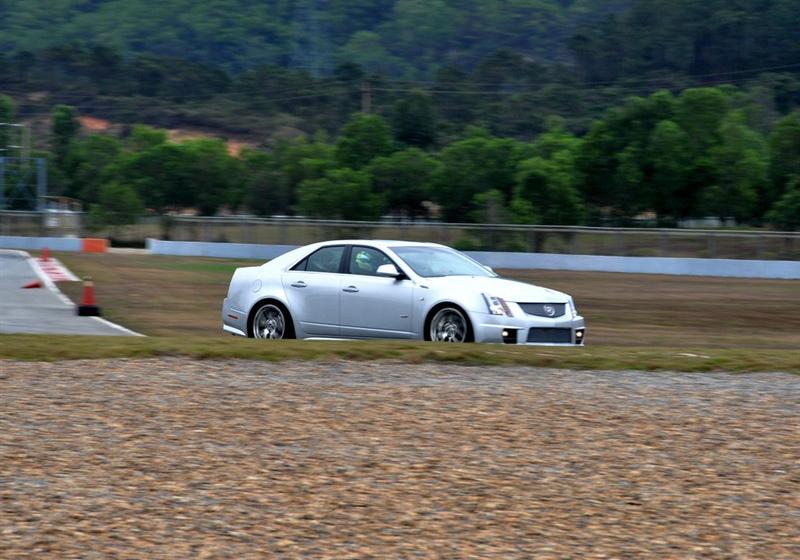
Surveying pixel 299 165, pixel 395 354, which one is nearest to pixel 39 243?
pixel 299 165

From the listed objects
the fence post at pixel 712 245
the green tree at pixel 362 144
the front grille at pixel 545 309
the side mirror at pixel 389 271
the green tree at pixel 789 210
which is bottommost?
the front grille at pixel 545 309

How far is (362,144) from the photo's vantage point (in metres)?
71.1

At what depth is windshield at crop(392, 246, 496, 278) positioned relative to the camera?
13570 millimetres

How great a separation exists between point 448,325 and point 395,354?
2.18 metres

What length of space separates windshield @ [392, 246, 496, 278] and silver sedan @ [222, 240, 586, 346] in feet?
0.04

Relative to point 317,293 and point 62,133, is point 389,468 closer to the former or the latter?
point 317,293

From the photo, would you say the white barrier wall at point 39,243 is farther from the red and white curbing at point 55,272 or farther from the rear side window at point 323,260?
the rear side window at point 323,260

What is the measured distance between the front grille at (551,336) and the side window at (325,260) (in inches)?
92.9

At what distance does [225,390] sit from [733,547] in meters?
4.19

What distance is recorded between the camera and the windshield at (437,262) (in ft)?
44.5

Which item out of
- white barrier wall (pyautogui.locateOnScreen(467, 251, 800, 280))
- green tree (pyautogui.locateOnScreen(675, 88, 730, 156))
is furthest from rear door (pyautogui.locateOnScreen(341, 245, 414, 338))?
green tree (pyautogui.locateOnScreen(675, 88, 730, 156))

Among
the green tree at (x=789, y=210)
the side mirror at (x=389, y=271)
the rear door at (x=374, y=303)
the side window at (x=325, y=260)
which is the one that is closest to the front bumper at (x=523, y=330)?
the rear door at (x=374, y=303)

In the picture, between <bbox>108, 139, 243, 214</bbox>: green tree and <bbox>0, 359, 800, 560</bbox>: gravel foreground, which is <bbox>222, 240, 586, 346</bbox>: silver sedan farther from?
<bbox>108, 139, 243, 214</bbox>: green tree

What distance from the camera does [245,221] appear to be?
47406 millimetres
